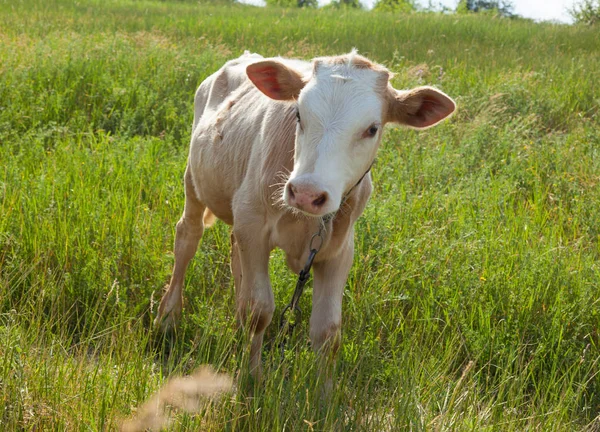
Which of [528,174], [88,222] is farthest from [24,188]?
[528,174]

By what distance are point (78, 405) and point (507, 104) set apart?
7517 mm

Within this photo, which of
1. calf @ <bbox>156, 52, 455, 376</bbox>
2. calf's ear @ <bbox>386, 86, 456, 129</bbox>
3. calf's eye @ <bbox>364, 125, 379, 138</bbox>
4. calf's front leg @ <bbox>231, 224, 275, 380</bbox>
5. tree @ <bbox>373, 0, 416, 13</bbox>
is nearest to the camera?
calf @ <bbox>156, 52, 455, 376</bbox>

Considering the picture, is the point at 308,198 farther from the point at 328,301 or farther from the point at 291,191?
the point at 328,301

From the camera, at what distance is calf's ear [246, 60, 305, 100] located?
3664 mm

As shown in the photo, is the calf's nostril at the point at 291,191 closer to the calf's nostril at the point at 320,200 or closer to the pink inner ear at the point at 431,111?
the calf's nostril at the point at 320,200

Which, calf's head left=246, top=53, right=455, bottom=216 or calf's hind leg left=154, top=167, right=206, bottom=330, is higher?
calf's head left=246, top=53, right=455, bottom=216

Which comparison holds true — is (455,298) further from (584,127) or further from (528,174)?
(584,127)

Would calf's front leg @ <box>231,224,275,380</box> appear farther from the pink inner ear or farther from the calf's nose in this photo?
the pink inner ear

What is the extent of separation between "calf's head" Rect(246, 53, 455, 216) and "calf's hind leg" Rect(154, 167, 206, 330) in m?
1.47

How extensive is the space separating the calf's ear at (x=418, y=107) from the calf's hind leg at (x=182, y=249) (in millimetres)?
1797

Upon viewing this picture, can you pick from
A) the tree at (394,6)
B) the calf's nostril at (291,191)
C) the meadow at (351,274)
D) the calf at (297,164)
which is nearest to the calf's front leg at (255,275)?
the calf at (297,164)

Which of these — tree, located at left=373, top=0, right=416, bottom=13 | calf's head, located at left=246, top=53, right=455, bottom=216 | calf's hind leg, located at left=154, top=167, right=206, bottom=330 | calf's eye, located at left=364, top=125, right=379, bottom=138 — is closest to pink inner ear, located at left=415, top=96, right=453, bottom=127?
calf's head, located at left=246, top=53, right=455, bottom=216

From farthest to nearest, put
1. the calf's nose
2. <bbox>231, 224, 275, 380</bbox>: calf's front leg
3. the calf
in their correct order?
<bbox>231, 224, 275, 380</bbox>: calf's front leg → the calf → the calf's nose

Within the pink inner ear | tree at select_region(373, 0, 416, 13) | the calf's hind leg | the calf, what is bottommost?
the calf's hind leg
